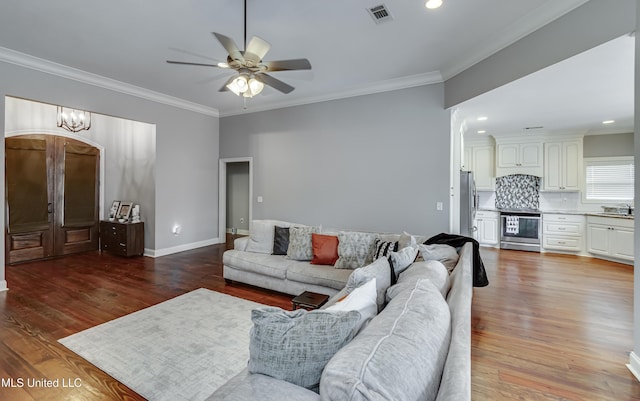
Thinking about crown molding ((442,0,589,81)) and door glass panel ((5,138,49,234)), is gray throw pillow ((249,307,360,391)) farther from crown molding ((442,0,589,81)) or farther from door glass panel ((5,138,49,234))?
door glass panel ((5,138,49,234))

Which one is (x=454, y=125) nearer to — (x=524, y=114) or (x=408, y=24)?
(x=524, y=114)

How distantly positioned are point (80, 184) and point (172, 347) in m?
5.11

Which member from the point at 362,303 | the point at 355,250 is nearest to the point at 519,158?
the point at 355,250

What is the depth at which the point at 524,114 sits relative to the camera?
476 cm

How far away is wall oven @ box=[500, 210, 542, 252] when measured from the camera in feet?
19.9

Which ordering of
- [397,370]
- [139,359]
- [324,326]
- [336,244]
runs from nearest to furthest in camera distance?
1. [397,370]
2. [324,326]
3. [139,359]
4. [336,244]

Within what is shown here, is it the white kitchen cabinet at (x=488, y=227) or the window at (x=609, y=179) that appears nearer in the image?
the window at (x=609, y=179)

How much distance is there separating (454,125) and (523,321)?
9.76ft

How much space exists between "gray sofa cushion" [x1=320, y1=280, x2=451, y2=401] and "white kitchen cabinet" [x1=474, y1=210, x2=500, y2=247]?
244 inches

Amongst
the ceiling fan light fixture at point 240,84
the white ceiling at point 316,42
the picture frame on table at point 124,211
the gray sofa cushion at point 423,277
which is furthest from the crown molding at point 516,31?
the picture frame on table at point 124,211

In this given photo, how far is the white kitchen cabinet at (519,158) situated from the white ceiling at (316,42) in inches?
55.2

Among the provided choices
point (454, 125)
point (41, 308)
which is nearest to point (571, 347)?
point (454, 125)

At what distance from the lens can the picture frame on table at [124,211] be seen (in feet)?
18.5

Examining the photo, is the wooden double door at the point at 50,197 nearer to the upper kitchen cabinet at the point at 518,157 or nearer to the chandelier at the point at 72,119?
the chandelier at the point at 72,119
